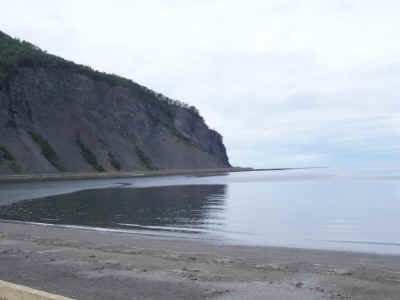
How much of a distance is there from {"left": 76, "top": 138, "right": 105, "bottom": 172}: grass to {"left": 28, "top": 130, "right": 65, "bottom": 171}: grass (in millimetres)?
10385

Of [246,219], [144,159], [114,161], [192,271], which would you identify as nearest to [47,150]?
[114,161]

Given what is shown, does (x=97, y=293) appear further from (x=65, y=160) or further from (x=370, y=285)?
(x=65, y=160)

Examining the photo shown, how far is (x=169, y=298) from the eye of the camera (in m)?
9.94

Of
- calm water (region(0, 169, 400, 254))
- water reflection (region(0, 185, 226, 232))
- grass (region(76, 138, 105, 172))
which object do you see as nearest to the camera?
calm water (region(0, 169, 400, 254))

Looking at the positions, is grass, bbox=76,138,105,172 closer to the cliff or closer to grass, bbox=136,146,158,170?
the cliff

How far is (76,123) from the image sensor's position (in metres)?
126

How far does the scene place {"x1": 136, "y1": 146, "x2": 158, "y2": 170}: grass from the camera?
142 m

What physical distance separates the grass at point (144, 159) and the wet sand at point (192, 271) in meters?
122

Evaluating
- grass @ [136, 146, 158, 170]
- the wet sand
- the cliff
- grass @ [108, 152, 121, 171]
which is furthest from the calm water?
grass @ [136, 146, 158, 170]

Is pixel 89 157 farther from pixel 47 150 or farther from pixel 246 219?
pixel 246 219

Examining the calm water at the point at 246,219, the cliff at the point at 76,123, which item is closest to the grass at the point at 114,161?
the cliff at the point at 76,123

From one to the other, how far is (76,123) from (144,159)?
26389mm

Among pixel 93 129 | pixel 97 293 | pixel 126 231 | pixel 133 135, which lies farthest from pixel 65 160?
pixel 97 293

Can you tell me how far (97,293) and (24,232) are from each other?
15878 mm
